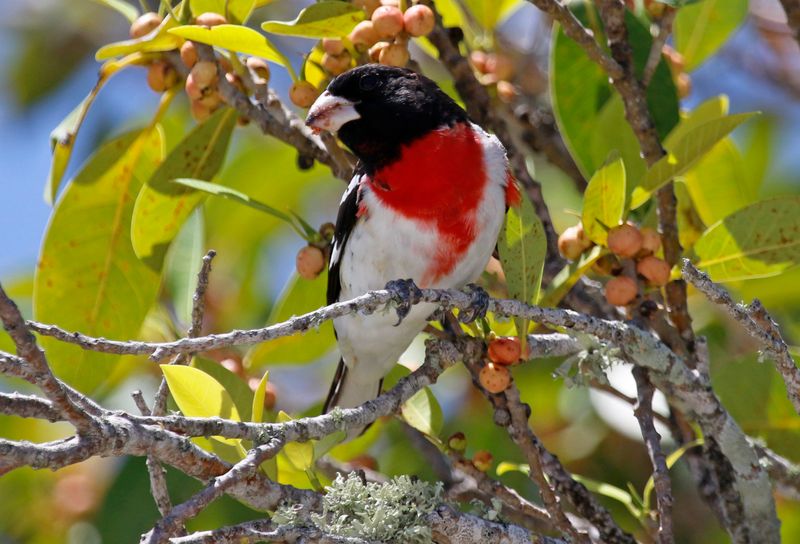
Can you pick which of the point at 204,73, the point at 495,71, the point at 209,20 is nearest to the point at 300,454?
the point at 204,73

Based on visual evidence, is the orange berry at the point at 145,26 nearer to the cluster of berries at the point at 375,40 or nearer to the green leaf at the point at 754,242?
the cluster of berries at the point at 375,40

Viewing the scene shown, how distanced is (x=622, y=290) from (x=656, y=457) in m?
0.44

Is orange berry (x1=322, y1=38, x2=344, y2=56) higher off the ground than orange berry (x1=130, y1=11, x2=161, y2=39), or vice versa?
orange berry (x1=130, y1=11, x2=161, y2=39)

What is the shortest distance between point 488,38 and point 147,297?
1.48 metres

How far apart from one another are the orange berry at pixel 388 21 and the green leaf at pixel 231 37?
0.93 ft

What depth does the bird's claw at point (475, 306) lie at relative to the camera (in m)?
2.59

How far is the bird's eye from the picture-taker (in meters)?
3.04

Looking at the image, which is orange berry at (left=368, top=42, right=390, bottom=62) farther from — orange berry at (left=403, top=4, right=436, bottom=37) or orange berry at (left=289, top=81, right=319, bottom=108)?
orange berry at (left=289, top=81, right=319, bottom=108)

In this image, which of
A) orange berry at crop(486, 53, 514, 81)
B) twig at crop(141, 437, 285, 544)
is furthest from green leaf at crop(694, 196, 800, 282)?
twig at crop(141, 437, 285, 544)

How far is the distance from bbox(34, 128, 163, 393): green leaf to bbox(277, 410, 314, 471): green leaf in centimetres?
94

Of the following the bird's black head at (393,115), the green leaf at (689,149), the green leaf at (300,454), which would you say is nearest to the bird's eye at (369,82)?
the bird's black head at (393,115)

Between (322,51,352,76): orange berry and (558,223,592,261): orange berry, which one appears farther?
(322,51,352,76): orange berry

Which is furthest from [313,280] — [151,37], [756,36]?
[756,36]

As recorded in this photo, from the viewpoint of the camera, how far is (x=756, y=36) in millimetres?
5340
